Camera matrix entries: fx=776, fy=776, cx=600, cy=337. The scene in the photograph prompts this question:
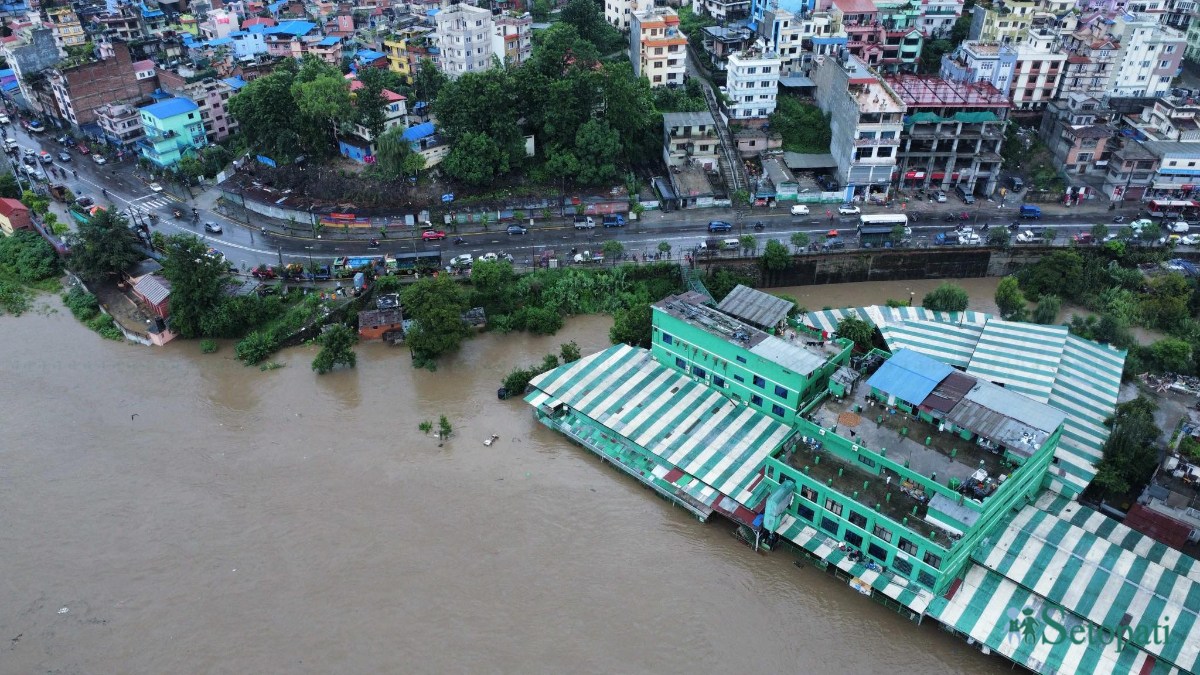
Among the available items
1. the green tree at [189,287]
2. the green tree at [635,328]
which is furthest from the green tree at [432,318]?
the green tree at [189,287]

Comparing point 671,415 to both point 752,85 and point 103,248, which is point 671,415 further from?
point 103,248

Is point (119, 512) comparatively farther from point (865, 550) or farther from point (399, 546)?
point (865, 550)

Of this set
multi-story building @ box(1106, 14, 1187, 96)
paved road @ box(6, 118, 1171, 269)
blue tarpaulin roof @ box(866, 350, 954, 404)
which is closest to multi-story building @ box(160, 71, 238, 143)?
paved road @ box(6, 118, 1171, 269)

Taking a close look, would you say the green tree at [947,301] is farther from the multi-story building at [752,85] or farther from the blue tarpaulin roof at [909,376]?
the multi-story building at [752,85]

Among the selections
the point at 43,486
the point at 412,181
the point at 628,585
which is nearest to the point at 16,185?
the point at 412,181

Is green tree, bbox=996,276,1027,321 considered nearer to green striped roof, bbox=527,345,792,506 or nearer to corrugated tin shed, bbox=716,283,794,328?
corrugated tin shed, bbox=716,283,794,328
